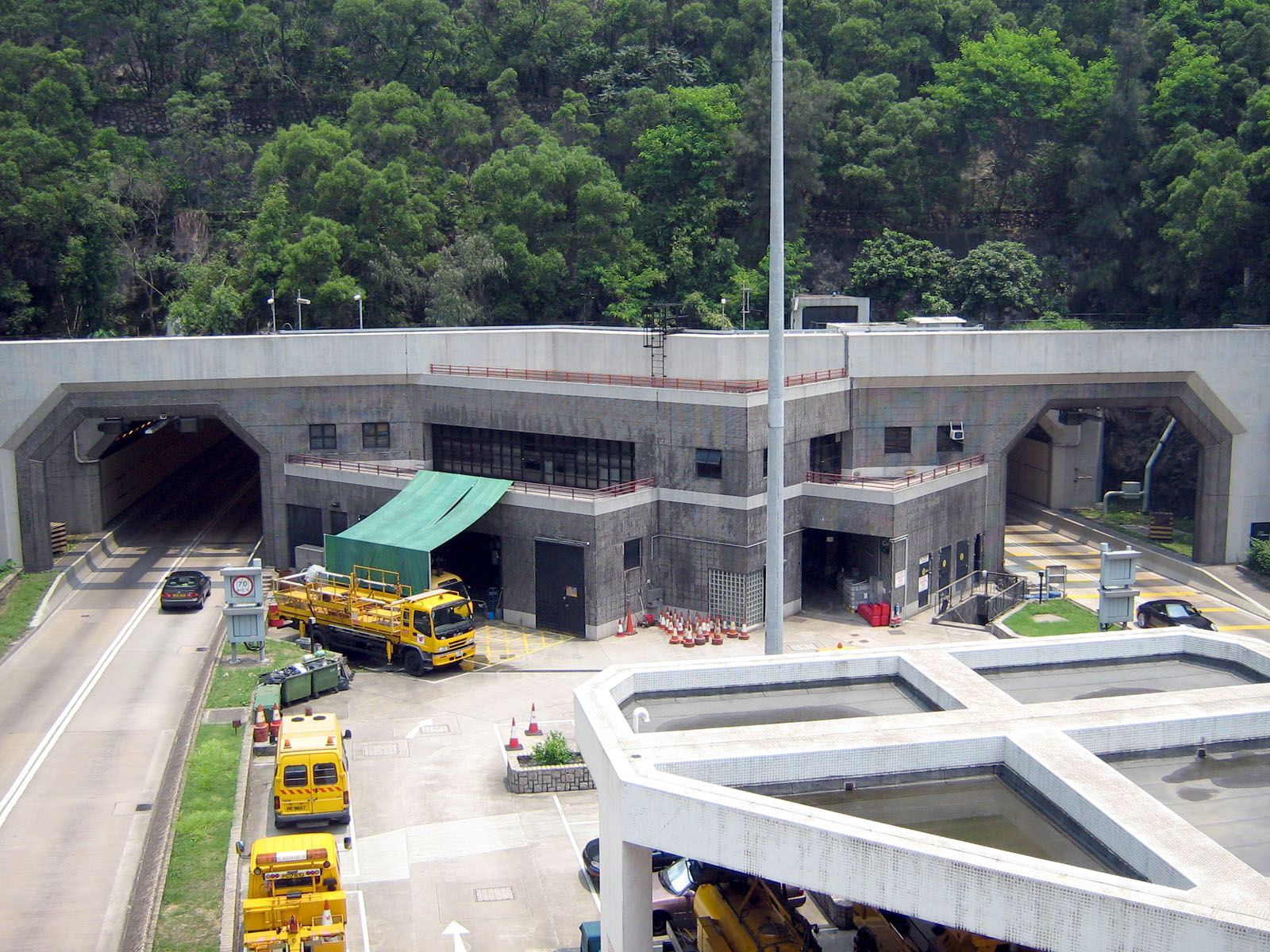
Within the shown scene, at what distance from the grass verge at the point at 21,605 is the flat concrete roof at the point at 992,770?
3118cm

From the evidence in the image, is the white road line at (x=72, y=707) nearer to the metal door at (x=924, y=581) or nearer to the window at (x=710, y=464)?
the window at (x=710, y=464)

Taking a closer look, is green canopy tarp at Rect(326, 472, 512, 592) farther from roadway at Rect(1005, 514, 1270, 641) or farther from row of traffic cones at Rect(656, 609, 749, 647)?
roadway at Rect(1005, 514, 1270, 641)

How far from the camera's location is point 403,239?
247 ft

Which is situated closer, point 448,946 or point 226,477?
point 448,946

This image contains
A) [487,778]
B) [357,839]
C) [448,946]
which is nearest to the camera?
[448,946]

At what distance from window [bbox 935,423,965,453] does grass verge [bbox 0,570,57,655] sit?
113 ft

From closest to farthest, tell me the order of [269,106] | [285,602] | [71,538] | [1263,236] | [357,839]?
[357,839], [285,602], [71,538], [1263,236], [269,106]

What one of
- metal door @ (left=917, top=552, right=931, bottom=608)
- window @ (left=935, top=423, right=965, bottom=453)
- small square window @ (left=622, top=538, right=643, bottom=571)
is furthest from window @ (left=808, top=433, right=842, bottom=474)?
small square window @ (left=622, top=538, right=643, bottom=571)

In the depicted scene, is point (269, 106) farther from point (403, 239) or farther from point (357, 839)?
point (357, 839)

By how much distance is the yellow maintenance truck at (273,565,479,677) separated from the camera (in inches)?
1650

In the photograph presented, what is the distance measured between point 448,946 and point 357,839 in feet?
18.5

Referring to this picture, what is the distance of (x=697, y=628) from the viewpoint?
4656 centimetres

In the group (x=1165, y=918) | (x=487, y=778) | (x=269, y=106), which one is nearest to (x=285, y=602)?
A: (x=487, y=778)

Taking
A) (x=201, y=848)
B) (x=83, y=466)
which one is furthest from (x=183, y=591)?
(x=201, y=848)
